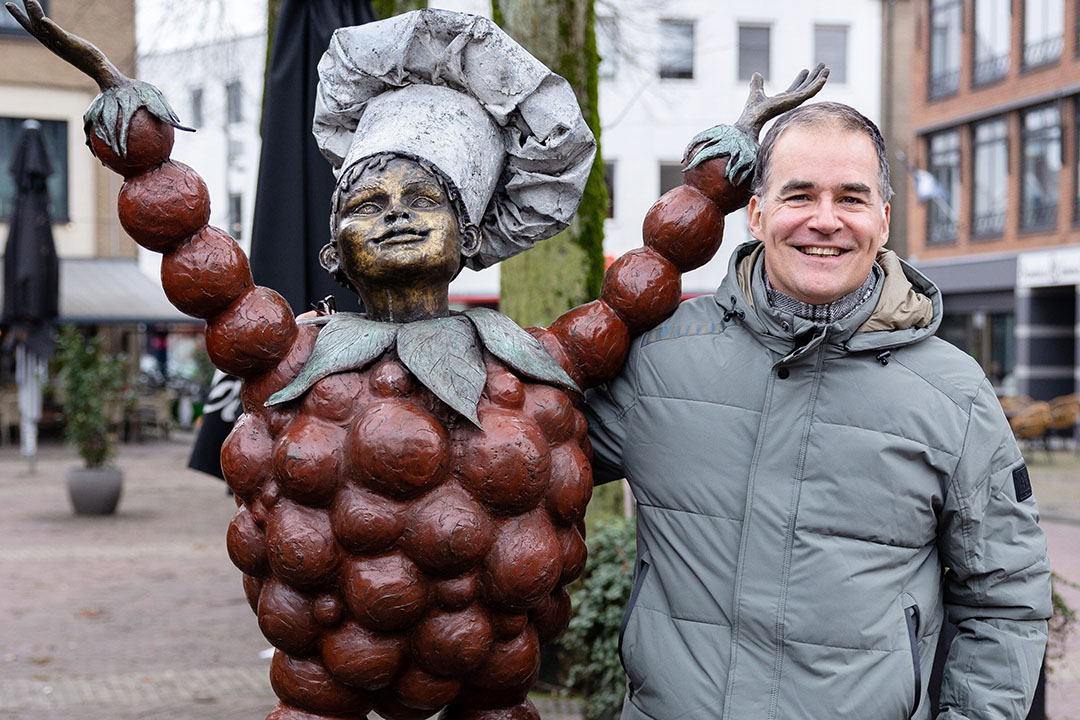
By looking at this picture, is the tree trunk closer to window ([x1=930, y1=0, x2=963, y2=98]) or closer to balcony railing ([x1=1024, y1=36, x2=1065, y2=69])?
balcony railing ([x1=1024, y1=36, x2=1065, y2=69])

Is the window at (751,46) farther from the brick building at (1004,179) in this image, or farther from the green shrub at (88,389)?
the green shrub at (88,389)

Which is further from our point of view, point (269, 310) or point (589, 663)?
point (589, 663)

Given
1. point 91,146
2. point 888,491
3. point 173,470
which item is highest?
point 91,146

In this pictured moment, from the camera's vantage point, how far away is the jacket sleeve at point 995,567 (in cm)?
223

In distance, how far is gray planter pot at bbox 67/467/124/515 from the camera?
36.7 ft

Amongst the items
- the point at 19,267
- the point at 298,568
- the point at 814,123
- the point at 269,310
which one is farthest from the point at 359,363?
the point at 19,267

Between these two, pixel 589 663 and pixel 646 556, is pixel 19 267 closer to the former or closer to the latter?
pixel 589 663

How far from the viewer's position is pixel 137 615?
7527mm

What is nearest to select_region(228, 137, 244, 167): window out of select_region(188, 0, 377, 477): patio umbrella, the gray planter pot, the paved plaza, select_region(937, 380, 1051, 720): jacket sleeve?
the paved plaza

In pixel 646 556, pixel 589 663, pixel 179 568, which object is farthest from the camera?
pixel 179 568

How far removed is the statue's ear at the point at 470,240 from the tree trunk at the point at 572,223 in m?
2.79

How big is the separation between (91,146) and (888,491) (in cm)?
175

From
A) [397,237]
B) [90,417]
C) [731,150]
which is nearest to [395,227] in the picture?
[397,237]

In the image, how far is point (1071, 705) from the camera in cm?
578
